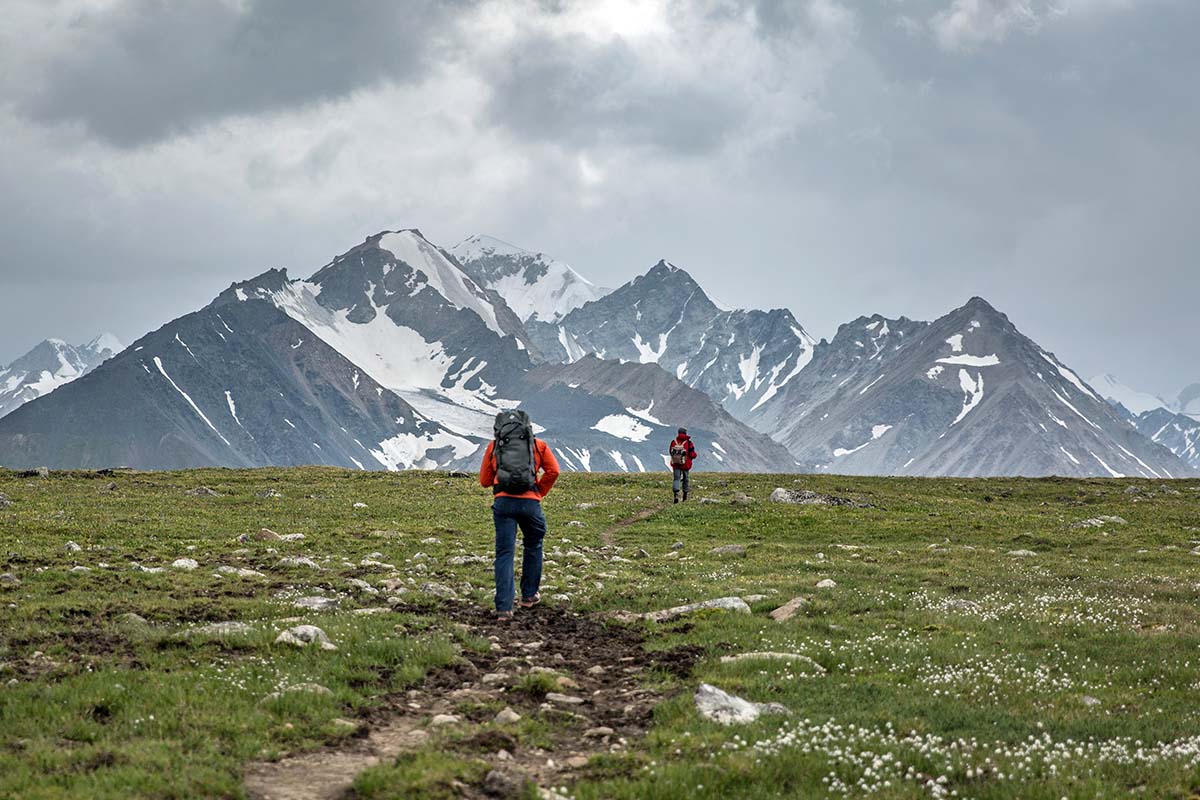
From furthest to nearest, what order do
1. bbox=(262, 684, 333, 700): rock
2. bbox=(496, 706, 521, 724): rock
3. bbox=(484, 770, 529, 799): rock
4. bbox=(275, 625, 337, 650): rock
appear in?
bbox=(275, 625, 337, 650): rock → bbox=(262, 684, 333, 700): rock → bbox=(496, 706, 521, 724): rock → bbox=(484, 770, 529, 799): rock

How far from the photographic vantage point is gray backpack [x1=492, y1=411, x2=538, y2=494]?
2006cm

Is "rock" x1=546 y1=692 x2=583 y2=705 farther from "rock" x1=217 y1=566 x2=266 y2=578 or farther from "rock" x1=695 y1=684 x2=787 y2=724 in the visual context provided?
"rock" x1=217 y1=566 x2=266 y2=578

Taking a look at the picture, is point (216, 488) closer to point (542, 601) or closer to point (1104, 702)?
point (542, 601)

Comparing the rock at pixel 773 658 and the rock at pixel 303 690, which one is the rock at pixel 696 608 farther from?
the rock at pixel 303 690

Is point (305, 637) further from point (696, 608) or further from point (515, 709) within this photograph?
point (696, 608)

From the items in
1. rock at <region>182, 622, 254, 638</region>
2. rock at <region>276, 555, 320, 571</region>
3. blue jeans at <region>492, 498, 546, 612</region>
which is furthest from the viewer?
rock at <region>276, 555, 320, 571</region>

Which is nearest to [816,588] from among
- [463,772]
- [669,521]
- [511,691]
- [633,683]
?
→ [633,683]

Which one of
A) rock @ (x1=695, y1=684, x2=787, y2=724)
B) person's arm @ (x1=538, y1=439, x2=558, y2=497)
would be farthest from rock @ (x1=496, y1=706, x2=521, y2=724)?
person's arm @ (x1=538, y1=439, x2=558, y2=497)

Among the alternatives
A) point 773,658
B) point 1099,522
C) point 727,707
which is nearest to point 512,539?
point 773,658

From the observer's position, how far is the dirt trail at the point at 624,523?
38.0 meters

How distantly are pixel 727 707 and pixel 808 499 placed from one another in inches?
1673

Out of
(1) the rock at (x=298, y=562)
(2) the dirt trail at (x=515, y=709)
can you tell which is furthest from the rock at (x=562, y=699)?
(1) the rock at (x=298, y=562)

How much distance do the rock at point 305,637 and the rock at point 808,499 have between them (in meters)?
39.3

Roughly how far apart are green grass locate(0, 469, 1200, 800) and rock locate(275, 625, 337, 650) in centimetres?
32
